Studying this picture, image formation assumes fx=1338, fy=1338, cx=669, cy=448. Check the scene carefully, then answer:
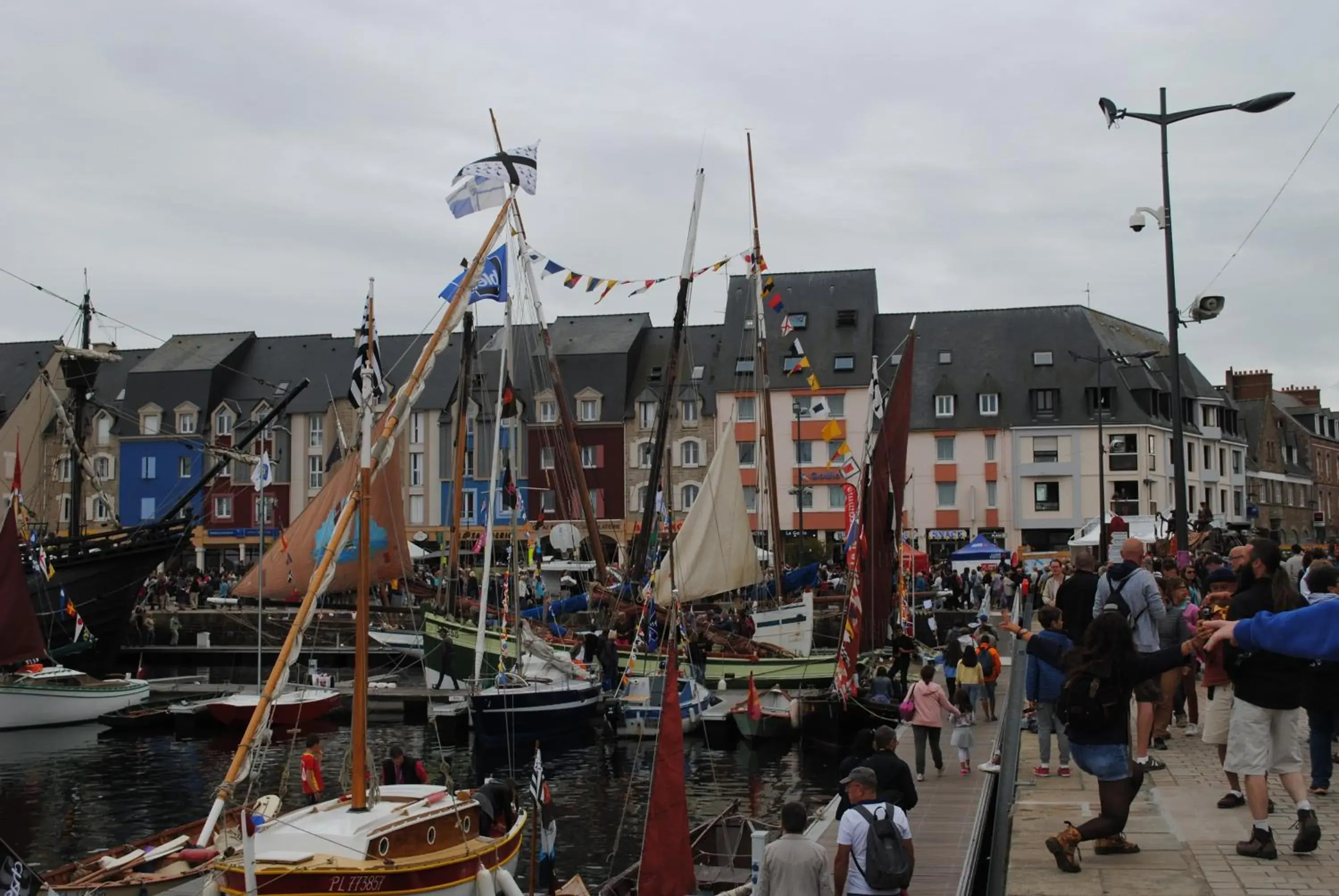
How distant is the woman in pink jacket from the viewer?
17.5 meters

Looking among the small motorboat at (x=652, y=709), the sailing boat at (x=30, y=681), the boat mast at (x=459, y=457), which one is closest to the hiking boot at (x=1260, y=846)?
the small motorboat at (x=652, y=709)

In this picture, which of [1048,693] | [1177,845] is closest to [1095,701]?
[1177,845]

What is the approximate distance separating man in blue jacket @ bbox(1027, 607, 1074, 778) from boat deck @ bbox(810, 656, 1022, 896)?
42cm

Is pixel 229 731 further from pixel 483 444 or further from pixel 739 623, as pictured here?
pixel 483 444

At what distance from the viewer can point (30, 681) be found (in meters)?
34.1

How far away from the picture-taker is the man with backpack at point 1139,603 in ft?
36.9

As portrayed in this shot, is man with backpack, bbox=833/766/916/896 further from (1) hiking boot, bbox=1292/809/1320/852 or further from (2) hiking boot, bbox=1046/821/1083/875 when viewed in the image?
(1) hiking boot, bbox=1292/809/1320/852

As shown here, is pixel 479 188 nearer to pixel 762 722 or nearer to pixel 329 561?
pixel 329 561

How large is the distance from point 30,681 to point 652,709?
16.8 metres

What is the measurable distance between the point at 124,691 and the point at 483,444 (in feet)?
105

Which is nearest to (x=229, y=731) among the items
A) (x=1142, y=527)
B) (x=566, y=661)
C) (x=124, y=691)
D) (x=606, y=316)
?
(x=124, y=691)

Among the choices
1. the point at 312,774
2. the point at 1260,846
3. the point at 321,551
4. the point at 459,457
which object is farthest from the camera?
the point at 321,551

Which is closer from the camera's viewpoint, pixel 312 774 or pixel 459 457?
pixel 312 774

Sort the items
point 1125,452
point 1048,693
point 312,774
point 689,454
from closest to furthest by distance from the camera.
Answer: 1. point 1048,693
2. point 312,774
3. point 1125,452
4. point 689,454
